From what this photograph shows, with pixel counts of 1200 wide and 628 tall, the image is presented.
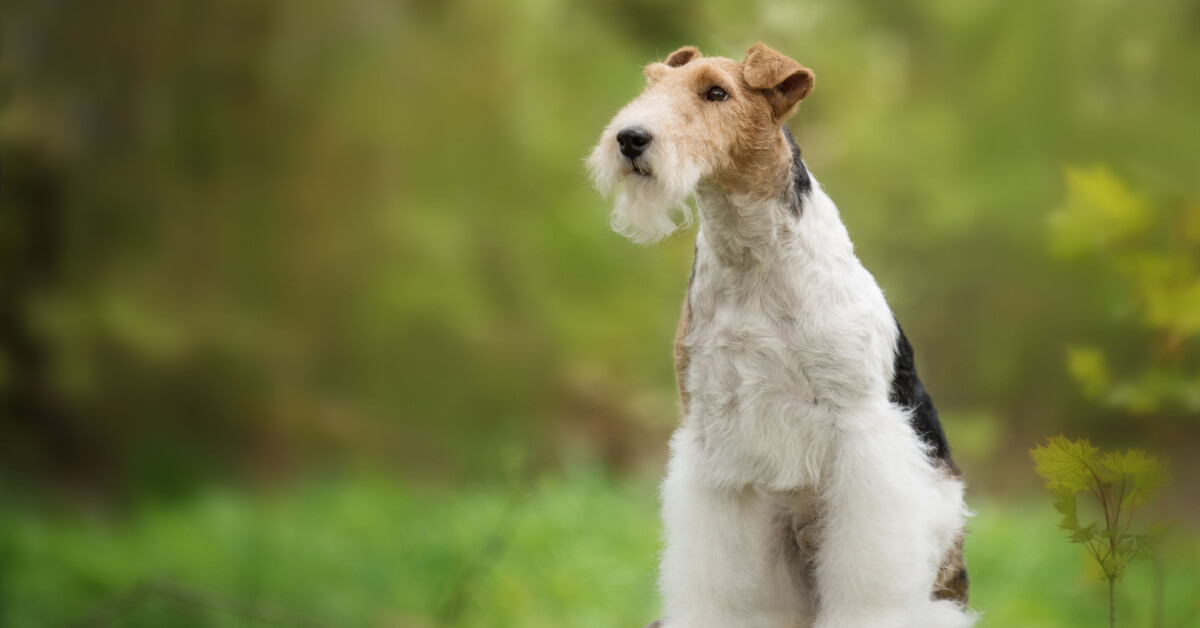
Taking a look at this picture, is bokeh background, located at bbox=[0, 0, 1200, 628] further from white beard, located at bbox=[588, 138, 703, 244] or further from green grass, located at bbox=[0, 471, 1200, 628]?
white beard, located at bbox=[588, 138, 703, 244]

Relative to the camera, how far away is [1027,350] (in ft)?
22.1

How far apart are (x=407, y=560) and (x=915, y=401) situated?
12.8 ft

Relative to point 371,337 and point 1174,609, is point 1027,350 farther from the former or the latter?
point 371,337

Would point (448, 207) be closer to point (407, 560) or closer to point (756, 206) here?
point (407, 560)

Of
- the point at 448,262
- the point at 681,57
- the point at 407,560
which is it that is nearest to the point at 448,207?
the point at 448,262

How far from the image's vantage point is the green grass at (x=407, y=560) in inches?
209

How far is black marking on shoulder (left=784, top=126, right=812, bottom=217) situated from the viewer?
2434 millimetres

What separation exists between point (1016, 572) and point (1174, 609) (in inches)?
55.5

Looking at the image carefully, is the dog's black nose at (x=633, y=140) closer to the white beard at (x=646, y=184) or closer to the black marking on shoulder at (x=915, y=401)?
the white beard at (x=646, y=184)

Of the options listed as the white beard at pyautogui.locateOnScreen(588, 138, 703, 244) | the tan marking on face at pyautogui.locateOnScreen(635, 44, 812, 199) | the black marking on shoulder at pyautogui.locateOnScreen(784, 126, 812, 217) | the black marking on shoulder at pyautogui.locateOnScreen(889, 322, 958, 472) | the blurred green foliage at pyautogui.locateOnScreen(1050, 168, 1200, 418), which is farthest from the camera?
the blurred green foliage at pyautogui.locateOnScreen(1050, 168, 1200, 418)

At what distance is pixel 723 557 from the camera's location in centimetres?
251

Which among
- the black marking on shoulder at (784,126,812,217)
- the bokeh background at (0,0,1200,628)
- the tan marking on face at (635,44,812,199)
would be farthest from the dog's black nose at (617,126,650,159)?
the bokeh background at (0,0,1200,628)

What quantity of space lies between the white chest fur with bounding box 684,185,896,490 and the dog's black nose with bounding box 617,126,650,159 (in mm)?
308

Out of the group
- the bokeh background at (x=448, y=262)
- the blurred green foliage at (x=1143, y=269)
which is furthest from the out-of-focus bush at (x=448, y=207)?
the blurred green foliage at (x=1143, y=269)
